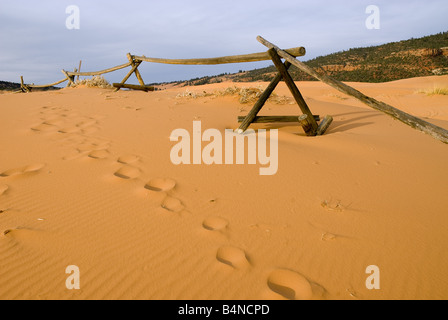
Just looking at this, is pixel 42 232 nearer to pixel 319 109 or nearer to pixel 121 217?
pixel 121 217

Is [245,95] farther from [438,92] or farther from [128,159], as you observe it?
[438,92]

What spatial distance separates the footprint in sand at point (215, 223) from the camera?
1.84 metres

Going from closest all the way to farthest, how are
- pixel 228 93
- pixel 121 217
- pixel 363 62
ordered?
pixel 121 217 < pixel 228 93 < pixel 363 62

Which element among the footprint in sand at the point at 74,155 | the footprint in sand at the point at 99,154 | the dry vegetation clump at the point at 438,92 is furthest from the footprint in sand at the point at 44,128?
the dry vegetation clump at the point at 438,92

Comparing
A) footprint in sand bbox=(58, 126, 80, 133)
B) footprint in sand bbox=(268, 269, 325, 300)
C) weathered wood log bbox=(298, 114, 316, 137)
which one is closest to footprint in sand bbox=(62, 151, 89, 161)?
footprint in sand bbox=(58, 126, 80, 133)

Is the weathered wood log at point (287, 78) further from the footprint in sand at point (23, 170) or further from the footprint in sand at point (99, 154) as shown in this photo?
the footprint in sand at point (23, 170)

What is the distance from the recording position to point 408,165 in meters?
3.02

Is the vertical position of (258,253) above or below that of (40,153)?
below

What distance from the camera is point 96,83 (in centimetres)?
1200

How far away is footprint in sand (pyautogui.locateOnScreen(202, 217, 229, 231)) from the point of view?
6.04 feet

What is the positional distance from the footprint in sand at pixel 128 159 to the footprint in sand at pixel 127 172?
0.54 feet

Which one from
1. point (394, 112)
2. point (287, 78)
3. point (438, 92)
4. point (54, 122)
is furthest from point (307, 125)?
point (438, 92)

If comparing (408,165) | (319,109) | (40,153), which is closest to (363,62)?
(319,109)
